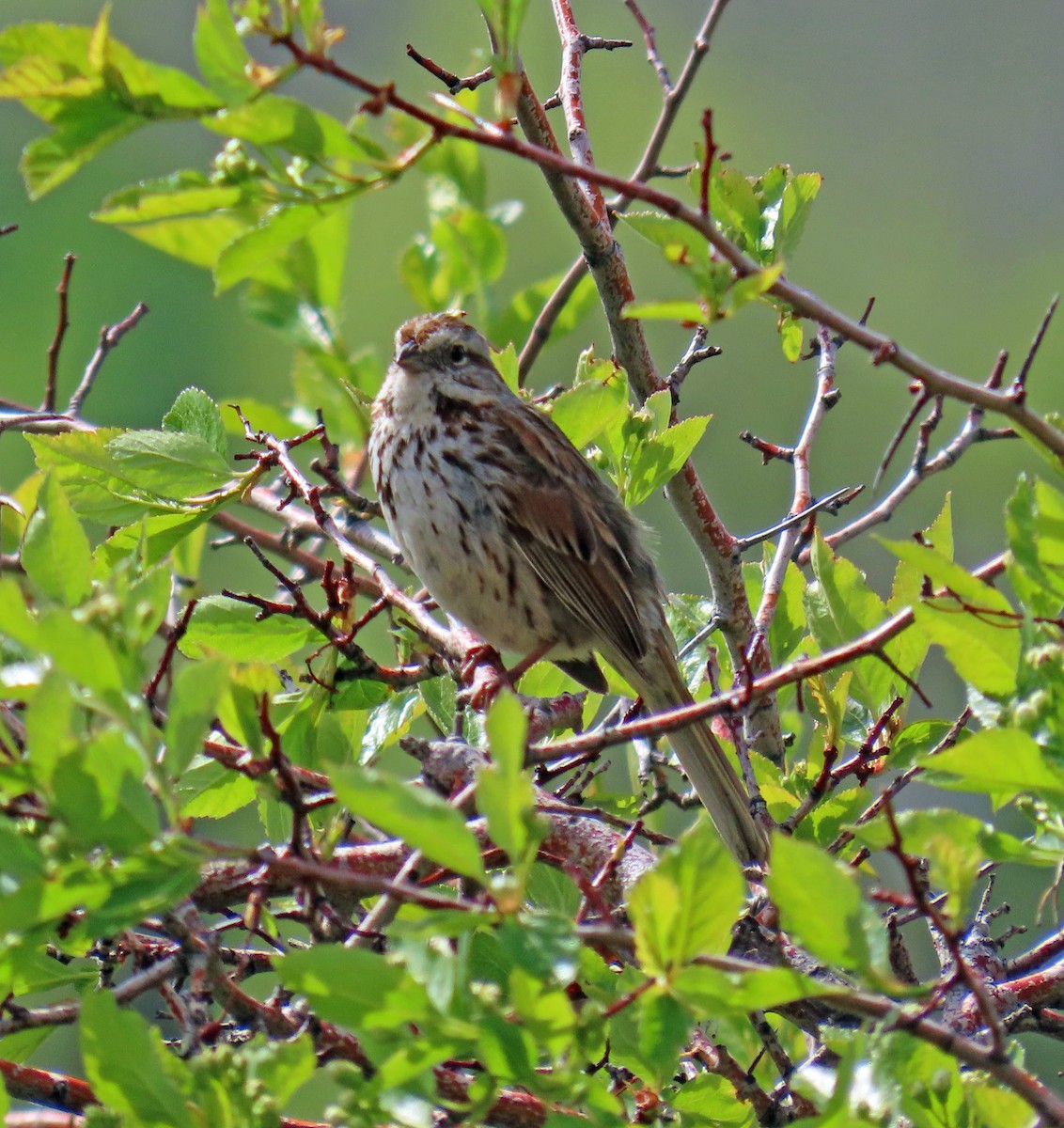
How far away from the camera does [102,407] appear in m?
16.3

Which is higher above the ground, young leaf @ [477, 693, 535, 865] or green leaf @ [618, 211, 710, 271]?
green leaf @ [618, 211, 710, 271]

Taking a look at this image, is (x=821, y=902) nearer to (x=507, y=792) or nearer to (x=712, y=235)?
(x=507, y=792)

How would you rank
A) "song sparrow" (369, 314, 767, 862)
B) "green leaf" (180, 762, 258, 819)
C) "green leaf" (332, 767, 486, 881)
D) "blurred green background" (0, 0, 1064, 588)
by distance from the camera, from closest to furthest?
"green leaf" (332, 767, 486, 881) → "green leaf" (180, 762, 258, 819) → "song sparrow" (369, 314, 767, 862) → "blurred green background" (0, 0, 1064, 588)

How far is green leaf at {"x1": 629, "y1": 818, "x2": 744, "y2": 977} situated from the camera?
1521 mm

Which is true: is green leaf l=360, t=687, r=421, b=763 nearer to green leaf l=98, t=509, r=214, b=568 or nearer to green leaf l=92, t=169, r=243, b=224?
green leaf l=98, t=509, r=214, b=568

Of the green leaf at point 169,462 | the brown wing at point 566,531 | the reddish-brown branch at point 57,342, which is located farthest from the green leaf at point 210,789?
the brown wing at point 566,531

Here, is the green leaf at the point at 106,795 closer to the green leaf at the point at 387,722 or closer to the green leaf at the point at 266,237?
the green leaf at the point at 266,237

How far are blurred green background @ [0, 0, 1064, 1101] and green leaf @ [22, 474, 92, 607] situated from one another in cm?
762

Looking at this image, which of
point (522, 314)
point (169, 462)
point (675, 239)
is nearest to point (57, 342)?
point (169, 462)

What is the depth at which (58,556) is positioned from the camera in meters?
1.82

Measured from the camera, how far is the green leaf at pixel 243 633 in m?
3.04

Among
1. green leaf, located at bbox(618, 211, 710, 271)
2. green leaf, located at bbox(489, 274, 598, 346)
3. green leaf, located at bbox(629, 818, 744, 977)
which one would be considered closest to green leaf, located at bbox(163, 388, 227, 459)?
green leaf, located at bbox(489, 274, 598, 346)

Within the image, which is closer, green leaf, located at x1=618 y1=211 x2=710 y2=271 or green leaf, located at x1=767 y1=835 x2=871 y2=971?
green leaf, located at x1=767 y1=835 x2=871 y2=971

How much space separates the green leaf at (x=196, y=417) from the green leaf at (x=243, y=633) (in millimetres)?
386
